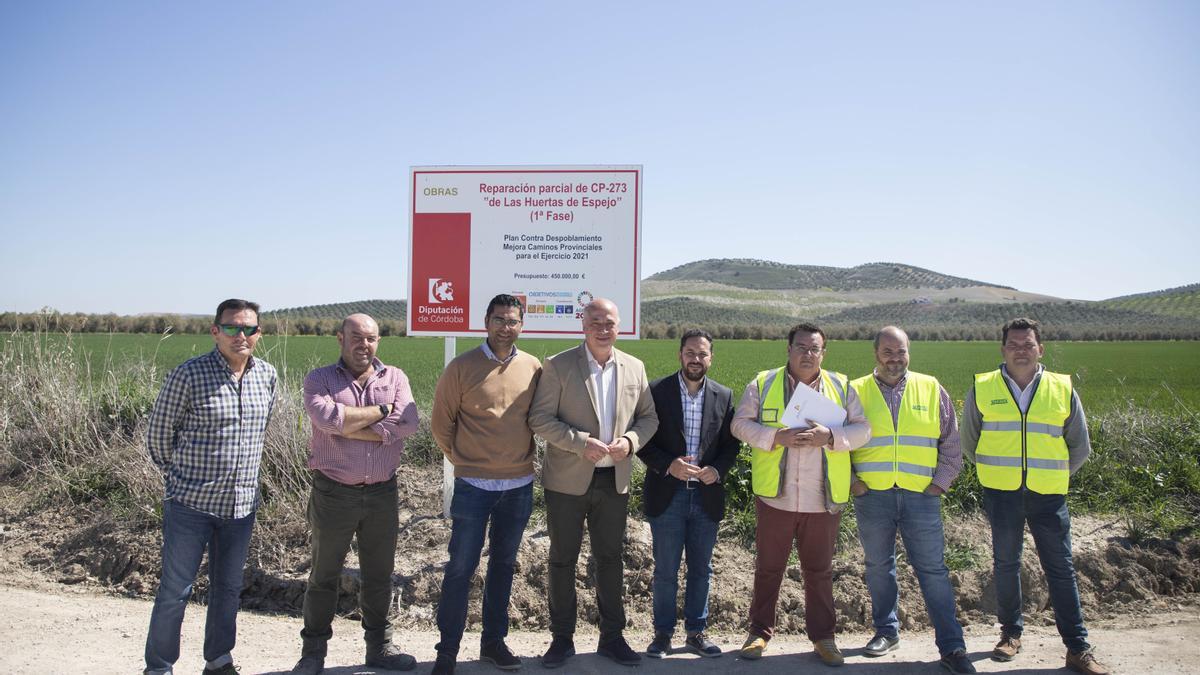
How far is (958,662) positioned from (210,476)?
14.5ft

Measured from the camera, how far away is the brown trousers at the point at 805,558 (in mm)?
4828

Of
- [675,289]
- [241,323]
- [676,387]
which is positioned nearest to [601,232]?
[676,387]

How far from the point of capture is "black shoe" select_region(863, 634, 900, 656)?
4.92 meters

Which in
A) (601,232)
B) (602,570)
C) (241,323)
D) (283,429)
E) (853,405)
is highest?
(601,232)

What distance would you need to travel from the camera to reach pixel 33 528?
7.33 m

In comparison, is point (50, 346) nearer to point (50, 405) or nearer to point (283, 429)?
point (50, 405)

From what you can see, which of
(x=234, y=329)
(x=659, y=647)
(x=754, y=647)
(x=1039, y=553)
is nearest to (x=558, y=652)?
(x=659, y=647)

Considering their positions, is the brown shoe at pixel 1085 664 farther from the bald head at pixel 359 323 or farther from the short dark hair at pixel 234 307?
the short dark hair at pixel 234 307

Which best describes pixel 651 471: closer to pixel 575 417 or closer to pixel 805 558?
pixel 575 417

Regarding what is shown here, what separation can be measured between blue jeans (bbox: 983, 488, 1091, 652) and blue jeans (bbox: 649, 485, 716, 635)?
1.82 metres

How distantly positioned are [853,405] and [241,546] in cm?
375

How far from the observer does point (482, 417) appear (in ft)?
15.1

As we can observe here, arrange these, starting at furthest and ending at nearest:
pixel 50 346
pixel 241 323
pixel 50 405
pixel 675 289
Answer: pixel 675 289, pixel 50 346, pixel 50 405, pixel 241 323

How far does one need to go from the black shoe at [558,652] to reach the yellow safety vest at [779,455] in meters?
1.54
